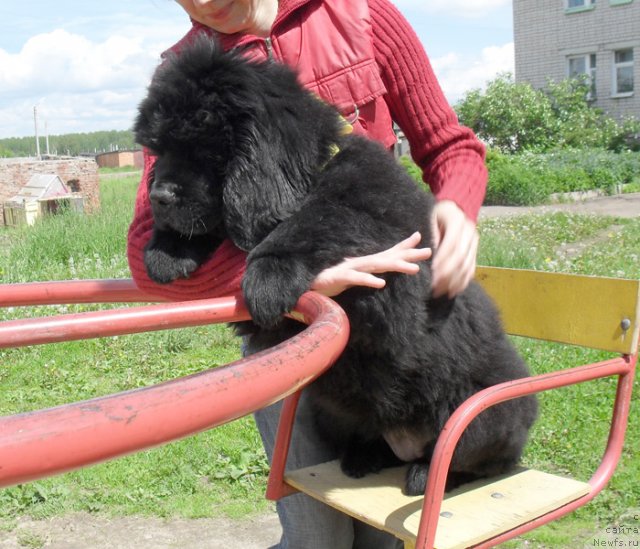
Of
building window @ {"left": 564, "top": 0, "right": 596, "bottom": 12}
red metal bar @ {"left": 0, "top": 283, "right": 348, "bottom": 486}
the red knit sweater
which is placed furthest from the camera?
building window @ {"left": 564, "top": 0, "right": 596, "bottom": 12}

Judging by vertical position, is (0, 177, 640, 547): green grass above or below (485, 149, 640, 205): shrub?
below

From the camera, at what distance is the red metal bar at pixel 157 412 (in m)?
0.64

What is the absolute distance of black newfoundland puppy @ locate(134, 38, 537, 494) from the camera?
1586mm

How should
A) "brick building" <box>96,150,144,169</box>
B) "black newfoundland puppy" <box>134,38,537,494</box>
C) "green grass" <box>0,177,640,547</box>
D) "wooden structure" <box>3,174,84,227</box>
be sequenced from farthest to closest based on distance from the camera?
"brick building" <box>96,150,144,169</box> < "wooden structure" <box>3,174,84,227</box> < "green grass" <box>0,177,640,547</box> < "black newfoundland puppy" <box>134,38,537,494</box>

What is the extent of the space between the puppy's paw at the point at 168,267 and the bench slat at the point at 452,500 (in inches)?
28.0

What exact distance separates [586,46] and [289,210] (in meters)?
21.9

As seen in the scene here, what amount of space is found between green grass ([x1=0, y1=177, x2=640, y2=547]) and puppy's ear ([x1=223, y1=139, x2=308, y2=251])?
1.29 meters

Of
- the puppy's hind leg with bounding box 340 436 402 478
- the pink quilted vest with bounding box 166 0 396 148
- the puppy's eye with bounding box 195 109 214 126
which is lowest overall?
the puppy's hind leg with bounding box 340 436 402 478

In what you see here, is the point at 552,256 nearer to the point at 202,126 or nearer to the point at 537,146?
the point at 202,126

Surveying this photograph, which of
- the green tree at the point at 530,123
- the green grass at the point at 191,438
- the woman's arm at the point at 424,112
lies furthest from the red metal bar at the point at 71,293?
the green tree at the point at 530,123

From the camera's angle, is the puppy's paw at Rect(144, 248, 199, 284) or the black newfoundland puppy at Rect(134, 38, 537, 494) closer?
the black newfoundland puppy at Rect(134, 38, 537, 494)

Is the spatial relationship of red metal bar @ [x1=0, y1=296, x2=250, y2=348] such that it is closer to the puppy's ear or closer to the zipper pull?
the puppy's ear

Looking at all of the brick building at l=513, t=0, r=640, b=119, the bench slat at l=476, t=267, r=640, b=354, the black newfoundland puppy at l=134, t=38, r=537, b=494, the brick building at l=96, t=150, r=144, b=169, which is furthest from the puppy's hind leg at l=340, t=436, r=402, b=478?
the brick building at l=96, t=150, r=144, b=169

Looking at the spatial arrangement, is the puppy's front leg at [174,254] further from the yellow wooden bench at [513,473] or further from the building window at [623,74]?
the building window at [623,74]
